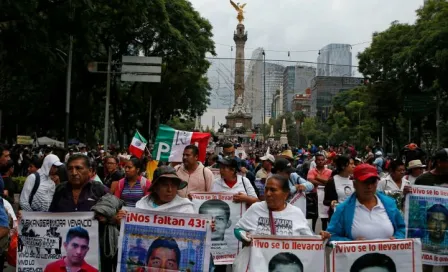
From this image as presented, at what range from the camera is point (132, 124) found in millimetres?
45719

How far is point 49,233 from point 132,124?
40.7 metres

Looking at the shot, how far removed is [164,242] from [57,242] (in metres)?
0.98

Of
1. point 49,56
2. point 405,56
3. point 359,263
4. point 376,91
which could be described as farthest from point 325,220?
point 376,91

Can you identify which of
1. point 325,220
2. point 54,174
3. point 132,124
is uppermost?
point 132,124

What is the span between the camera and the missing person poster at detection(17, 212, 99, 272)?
5371 millimetres

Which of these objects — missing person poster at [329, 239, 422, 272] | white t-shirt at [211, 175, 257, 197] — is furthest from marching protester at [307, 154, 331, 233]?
missing person poster at [329, 239, 422, 272]

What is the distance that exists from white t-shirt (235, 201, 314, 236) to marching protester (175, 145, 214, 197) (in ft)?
8.53

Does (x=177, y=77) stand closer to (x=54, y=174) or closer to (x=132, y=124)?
(x=132, y=124)

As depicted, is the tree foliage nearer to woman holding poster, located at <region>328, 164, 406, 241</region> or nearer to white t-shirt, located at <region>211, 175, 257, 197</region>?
white t-shirt, located at <region>211, 175, 257, 197</region>

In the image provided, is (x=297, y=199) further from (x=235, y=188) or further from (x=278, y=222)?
(x=278, y=222)

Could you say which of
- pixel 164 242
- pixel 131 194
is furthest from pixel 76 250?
pixel 131 194

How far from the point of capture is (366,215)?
5.04m

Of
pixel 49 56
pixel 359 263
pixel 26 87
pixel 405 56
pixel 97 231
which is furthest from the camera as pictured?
pixel 26 87

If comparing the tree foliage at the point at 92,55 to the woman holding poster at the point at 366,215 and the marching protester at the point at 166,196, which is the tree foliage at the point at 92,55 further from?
the woman holding poster at the point at 366,215
